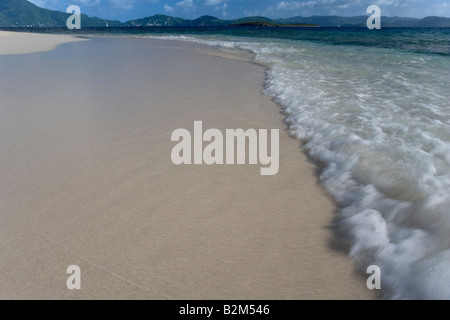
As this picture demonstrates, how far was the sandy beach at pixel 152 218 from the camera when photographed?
78.2 inches

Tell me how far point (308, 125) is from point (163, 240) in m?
3.23

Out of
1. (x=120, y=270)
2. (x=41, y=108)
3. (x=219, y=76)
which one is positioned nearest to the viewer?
(x=120, y=270)

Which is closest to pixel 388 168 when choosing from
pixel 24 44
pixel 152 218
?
pixel 152 218

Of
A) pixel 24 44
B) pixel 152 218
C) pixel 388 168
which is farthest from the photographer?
pixel 24 44

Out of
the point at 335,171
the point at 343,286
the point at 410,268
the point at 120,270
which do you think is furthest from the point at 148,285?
the point at 335,171

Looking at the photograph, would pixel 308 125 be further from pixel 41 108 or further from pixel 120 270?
pixel 41 108

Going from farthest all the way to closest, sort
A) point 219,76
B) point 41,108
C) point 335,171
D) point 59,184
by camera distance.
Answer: point 219,76 → point 41,108 → point 335,171 → point 59,184

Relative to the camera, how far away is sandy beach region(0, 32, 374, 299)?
78.2 inches

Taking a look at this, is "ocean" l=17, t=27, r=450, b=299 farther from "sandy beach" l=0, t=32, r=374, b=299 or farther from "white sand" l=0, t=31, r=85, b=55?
"white sand" l=0, t=31, r=85, b=55

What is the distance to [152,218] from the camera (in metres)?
2.62

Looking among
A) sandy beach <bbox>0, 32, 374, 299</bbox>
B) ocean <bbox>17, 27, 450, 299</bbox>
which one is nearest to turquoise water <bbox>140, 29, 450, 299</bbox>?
ocean <bbox>17, 27, 450, 299</bbox>

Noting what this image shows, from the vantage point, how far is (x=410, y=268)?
6.60 feet

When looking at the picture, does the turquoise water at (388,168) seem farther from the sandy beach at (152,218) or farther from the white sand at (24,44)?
the white sand at (24,44)

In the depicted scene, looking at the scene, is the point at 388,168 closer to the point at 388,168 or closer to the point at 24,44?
the point at 388,168
